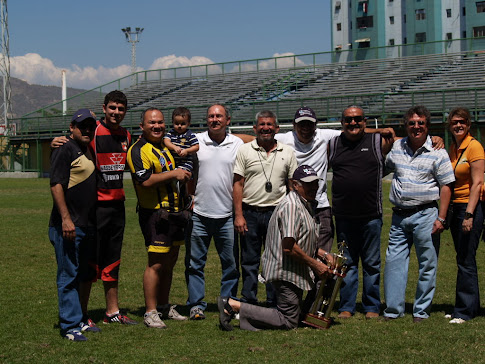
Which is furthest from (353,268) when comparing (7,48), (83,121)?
(7,48)

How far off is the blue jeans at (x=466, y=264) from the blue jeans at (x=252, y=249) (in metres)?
1.83

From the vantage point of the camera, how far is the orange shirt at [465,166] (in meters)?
6.79

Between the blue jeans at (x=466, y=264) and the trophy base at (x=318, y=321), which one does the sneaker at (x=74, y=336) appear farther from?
the blue jeans at (x=466, y=264)

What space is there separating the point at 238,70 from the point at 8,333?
39.6 metres

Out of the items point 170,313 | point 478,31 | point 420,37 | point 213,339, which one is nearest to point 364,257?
point 213,339

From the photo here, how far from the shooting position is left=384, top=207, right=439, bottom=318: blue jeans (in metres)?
6.87

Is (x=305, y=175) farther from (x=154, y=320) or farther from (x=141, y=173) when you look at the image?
(x=154, y=320)

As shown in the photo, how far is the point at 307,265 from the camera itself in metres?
6.52

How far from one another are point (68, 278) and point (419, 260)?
340 centimetres

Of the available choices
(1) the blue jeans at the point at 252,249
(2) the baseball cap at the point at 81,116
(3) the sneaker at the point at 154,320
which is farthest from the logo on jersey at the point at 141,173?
(3) the sneaker at the point at 154,320

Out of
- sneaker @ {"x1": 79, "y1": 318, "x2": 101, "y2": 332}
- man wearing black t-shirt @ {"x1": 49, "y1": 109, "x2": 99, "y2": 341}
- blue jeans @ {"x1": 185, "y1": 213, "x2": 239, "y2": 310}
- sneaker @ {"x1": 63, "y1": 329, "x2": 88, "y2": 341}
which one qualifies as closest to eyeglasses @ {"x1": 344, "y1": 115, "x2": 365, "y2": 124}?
blue jeans @ {"x1": 185, "y1": 213, "x2": 239, "y2": 310}

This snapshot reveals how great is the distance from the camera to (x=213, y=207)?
281 inches

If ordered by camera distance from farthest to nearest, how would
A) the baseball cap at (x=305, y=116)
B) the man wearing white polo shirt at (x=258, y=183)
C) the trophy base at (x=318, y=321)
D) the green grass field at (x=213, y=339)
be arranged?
the baseball cap at (x=305, y=116) < the man wearing white polo shirt at (x=258, y=183) < the trophy base at (x=318, y=321) < the green grass field at (x=213, y=339)

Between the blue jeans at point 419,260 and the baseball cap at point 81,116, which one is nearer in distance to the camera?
the baseball cap at point 81,116
